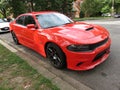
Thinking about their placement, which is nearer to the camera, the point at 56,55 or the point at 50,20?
the point at 56,55

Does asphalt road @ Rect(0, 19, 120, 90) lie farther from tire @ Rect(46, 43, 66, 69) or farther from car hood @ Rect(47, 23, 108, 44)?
car hood @ Rect(47, 23, 108, 44)

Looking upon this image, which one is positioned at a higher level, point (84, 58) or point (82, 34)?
point (82, 34)

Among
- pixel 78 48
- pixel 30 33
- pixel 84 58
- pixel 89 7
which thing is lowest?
pixel 84 58

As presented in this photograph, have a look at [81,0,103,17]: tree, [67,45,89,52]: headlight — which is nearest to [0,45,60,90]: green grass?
[67,45,89,52]: headlight

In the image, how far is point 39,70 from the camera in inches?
154

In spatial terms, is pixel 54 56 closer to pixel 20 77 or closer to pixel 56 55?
pixel 56 55

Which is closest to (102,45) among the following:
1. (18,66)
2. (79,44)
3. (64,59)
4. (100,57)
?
(100,57)

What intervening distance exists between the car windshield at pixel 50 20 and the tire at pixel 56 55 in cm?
79

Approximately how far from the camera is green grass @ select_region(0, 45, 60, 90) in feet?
10.4

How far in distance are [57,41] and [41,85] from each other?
1047mm

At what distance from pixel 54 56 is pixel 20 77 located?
3.22ft

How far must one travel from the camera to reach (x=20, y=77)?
3615 millimetres

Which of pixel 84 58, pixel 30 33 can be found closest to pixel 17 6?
pixel 30 33

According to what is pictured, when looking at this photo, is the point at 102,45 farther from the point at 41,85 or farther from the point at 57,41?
the point at 41,85
